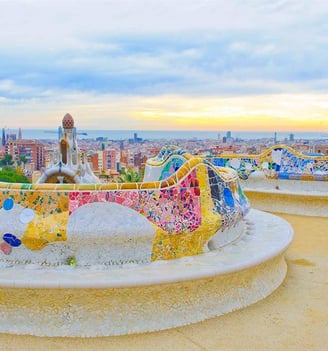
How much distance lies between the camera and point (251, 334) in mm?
4629

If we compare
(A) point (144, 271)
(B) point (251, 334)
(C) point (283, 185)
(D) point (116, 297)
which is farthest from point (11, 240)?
(C) point (283, 185)

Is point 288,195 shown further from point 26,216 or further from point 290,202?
point 26,216

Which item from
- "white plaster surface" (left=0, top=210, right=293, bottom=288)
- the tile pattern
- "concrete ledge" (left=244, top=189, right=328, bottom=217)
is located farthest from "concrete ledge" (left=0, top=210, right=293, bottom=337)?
the tile pattern

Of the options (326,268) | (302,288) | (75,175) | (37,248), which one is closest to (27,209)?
(37,248)

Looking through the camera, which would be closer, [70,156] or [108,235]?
[108,235]

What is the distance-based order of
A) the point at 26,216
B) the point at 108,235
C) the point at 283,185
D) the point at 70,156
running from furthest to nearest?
the point at 283,185 → the point at 70,156 → the point at 26,216 → the point at 108,235

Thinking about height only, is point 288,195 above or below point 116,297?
above

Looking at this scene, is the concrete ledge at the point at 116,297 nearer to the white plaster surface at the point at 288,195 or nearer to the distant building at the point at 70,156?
the distant building at the point at 70,156

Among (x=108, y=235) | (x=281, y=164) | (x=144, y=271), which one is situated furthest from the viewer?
(x=281, y=164)

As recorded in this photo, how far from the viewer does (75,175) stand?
1102cm

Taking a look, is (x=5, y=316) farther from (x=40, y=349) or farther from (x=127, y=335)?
(x=127, y=335)

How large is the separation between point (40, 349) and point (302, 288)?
3.29 m

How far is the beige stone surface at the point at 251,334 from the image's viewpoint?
4375 millimetres

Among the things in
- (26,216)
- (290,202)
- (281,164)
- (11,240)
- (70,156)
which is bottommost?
(290,202)
